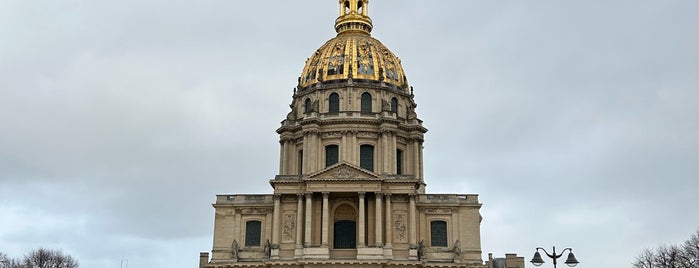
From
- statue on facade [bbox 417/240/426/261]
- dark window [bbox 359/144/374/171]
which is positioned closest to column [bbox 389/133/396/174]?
dark window [bbox 359/144/374/171]

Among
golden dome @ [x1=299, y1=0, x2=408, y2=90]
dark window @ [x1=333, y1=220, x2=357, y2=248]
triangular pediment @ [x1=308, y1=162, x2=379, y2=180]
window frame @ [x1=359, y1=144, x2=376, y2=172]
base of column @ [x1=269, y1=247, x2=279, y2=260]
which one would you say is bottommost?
base of column @ [x1=269, y1=247, x2=279, y2=260]

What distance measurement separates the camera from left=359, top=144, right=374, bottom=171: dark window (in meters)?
65.1

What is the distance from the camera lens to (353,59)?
69.1 meters

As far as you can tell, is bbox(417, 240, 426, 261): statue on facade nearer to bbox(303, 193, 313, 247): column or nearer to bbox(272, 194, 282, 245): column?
bbox(303, 193, 313, 247): column

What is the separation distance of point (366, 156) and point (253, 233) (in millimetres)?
12510

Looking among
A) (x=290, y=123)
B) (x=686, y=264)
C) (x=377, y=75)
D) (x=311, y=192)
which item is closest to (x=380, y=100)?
(x=377, y=75)

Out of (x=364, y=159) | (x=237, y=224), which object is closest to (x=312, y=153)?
(x=364, y=159)

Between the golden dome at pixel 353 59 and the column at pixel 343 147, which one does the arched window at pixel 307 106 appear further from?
the column at pixel 343 147

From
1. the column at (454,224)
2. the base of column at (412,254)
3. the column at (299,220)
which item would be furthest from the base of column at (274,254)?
the column at (454,224)

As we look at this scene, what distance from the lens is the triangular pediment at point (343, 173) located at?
187ft

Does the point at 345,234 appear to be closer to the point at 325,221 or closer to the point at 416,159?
the point at 325,221

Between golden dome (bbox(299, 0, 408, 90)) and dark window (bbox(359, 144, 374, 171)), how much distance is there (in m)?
6.47

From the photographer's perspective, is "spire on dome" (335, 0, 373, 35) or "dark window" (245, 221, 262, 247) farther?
"spire on dome" (335, 0, 373, 35)

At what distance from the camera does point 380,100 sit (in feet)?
222
